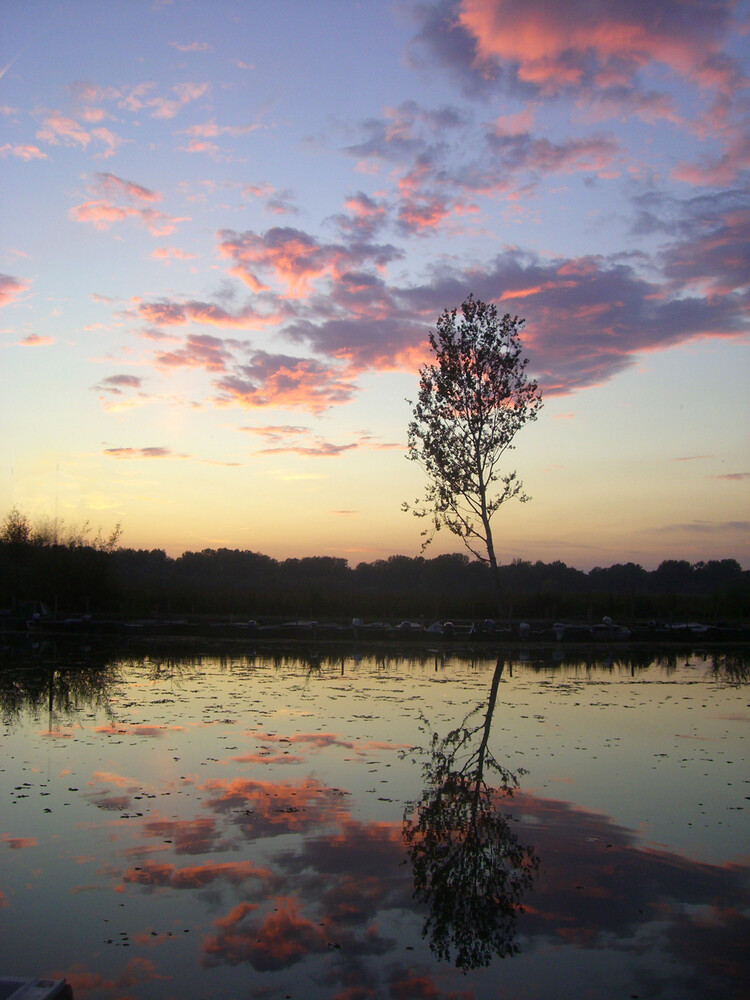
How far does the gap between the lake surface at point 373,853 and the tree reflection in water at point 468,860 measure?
0.02 meters

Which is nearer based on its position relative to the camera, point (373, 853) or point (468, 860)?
point (468, 860)

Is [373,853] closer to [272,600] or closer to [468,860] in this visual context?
[468,860]

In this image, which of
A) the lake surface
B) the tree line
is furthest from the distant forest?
the lake surface

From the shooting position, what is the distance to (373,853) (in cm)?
649

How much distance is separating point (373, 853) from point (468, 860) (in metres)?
0.79

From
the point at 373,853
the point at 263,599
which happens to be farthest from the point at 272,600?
the point at 373,853

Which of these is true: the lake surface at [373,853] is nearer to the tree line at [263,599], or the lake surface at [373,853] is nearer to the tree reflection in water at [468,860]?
the tree reflection in water at [468,860]

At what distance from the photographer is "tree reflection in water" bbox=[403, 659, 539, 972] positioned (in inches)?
197

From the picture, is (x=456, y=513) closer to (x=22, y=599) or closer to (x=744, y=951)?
(x=744, y=951)

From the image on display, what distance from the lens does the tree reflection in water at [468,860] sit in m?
5.02

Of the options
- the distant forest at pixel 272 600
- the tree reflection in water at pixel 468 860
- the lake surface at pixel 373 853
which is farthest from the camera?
the distant forest at pixel 272 600

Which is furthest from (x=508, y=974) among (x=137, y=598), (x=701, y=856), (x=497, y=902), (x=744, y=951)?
(x=137, y=598)

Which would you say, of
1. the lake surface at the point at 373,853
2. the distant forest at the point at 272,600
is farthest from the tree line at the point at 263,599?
the lake surface at the point at 373,853

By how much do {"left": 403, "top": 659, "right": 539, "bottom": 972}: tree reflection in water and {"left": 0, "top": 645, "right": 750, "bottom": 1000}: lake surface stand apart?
2cm
